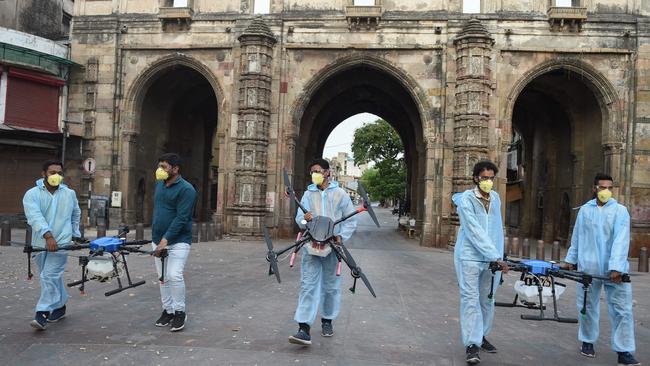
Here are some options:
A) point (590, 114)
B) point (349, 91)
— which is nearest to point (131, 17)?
point (349, 91)

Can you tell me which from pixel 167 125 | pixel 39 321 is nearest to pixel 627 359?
pixel 39 321

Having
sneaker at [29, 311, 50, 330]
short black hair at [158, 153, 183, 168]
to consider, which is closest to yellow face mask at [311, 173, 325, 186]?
short black hair at [158, 153, 183, 168]

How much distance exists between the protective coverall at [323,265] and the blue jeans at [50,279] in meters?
2.59

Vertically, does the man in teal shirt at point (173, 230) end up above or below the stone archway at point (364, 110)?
below

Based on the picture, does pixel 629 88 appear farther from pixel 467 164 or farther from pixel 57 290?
pixel 57 290

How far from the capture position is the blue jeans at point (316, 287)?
506 centimetres

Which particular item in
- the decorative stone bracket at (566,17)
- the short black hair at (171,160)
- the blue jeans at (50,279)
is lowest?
the blue jeans at (50,279)

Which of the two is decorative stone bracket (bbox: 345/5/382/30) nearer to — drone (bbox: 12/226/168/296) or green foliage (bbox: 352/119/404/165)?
drone (bbox: 12/226/168/296)

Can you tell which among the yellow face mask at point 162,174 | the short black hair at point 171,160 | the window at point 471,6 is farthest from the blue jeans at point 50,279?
the window at point 471,6

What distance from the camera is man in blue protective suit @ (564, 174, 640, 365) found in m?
4.84

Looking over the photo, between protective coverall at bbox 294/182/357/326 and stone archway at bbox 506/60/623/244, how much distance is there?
13087mm

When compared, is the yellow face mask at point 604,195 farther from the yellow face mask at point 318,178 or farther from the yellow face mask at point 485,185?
the yellow face mask at point 318,178

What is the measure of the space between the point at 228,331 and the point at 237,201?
11.9 metres

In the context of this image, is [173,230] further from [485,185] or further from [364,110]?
[364,110]
